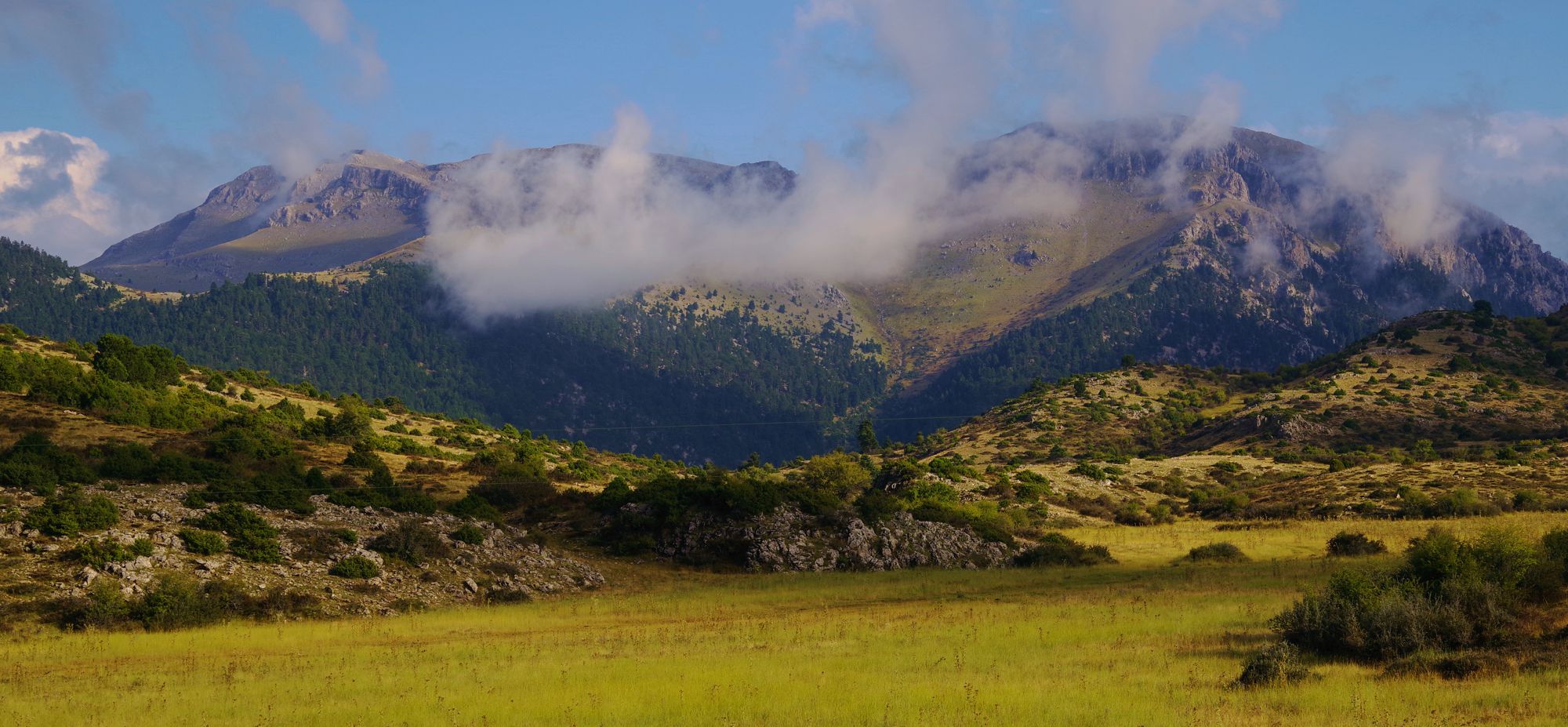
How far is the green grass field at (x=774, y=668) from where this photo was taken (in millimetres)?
19281

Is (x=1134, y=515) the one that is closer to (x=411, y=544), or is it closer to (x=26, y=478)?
(x=411, y=544)

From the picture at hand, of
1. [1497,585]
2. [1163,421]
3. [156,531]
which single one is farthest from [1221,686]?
[1163,421]

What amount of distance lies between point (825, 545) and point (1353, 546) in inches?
939

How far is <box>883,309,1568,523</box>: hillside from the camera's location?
7438 centimetres

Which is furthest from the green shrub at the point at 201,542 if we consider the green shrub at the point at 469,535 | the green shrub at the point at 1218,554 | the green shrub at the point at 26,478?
the green shrub at the point at 1218,554

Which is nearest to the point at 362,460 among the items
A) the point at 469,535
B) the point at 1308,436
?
the point at 469,535

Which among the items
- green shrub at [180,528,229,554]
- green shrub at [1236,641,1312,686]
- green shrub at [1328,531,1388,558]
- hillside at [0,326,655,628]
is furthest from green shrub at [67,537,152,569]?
green shrub at [1328,531,1388,558]

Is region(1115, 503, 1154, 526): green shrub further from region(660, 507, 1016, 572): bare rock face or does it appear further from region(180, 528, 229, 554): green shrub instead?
region(180, 528, 229, 554): green shrub

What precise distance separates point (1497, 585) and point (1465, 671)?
4632 mm

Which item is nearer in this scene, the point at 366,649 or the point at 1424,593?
the point at 1424,593

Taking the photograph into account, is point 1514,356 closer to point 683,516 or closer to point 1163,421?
point 1163,421

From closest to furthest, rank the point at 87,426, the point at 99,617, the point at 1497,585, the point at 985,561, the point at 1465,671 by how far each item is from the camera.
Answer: the point at 1465,671
the point at 1497,585
the point at 99,617
the point at 985,561
the point at 87,426

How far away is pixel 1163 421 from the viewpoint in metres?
149

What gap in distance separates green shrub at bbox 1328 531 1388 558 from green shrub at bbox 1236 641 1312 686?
89.7 feet
